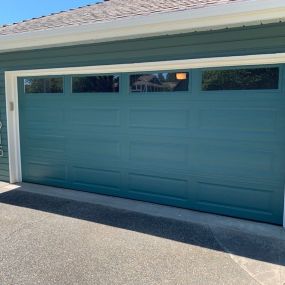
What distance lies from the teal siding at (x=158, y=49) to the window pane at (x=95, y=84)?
10.1 inches

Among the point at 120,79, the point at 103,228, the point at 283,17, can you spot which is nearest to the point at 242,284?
the point at 103,228

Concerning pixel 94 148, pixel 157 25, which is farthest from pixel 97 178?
pixel 157 25

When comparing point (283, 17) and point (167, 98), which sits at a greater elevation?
point (283, 17)

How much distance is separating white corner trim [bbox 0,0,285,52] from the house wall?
101 millimetres

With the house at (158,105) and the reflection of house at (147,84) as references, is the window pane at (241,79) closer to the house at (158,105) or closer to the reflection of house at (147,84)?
the house at (158,105)

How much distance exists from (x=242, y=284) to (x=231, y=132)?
200cm

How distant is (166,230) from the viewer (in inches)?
144

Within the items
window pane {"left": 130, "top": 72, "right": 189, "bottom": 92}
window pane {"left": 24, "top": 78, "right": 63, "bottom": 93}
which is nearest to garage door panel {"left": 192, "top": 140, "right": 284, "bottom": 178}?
window pane {"left": 130, "top": 72, "right": 189, "bottom": 92}

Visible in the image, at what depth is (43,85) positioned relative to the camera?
5363mm

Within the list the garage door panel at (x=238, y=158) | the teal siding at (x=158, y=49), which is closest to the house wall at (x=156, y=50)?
the teal siding at (x=158, y=49)

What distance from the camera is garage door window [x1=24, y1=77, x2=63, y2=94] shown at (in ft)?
17.1

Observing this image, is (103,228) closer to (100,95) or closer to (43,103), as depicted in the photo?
(100,95)

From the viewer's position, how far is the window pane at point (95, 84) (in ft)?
15.5

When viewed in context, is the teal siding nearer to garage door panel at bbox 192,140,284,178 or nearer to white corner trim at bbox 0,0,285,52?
white corner trim at bbox 0,0,285,52
